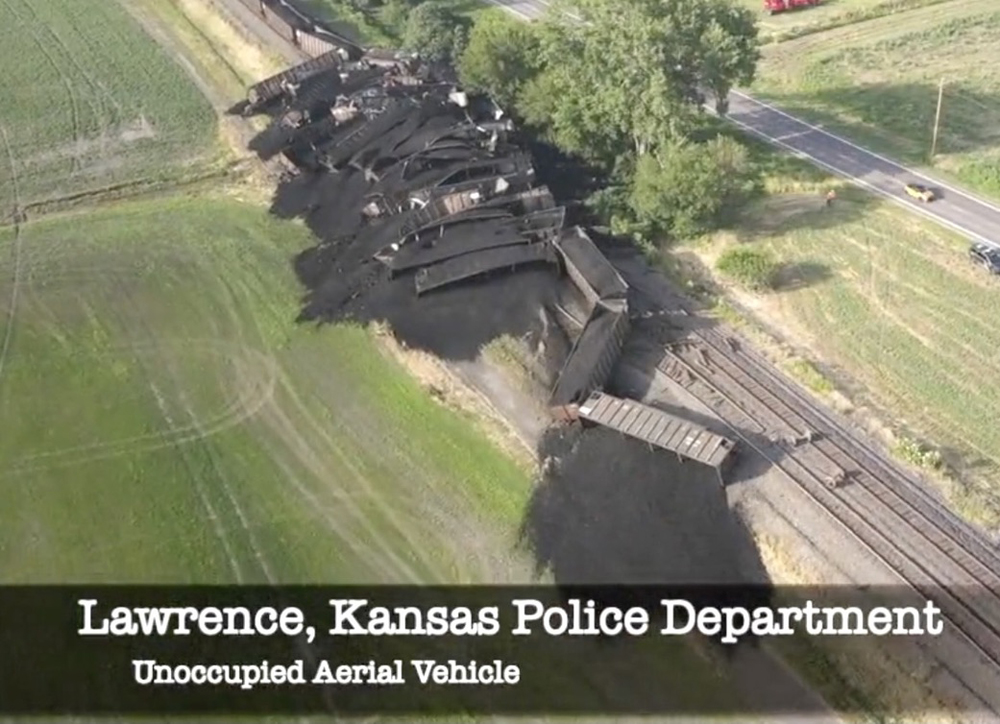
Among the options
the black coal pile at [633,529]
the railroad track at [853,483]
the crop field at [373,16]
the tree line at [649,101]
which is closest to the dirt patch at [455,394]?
the black coal pile at [633,529]

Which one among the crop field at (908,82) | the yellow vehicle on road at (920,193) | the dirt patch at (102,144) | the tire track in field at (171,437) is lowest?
the tire track in field at (171,437)

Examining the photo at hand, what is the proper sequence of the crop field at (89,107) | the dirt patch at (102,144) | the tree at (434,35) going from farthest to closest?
the tree at (434,35) → the dirt patch at (102,144) → the crop field at (89,107)

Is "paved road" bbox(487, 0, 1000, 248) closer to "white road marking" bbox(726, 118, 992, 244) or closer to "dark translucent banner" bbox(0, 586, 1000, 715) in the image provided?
"white road marking" bbox(726, 118, 992, 244)

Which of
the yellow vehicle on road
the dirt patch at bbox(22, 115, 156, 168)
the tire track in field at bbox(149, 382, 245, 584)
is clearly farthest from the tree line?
the dirt patch at bbox(22, 115, 156, 168)

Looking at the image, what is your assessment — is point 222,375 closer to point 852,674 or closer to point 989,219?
point 852,674

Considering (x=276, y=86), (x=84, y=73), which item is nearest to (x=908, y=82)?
(x=276, y=86)

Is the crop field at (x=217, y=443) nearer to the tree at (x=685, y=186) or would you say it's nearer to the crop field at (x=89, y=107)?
the crop field at (x=89, y=107)

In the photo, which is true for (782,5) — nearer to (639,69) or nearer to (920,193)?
(920,193)
